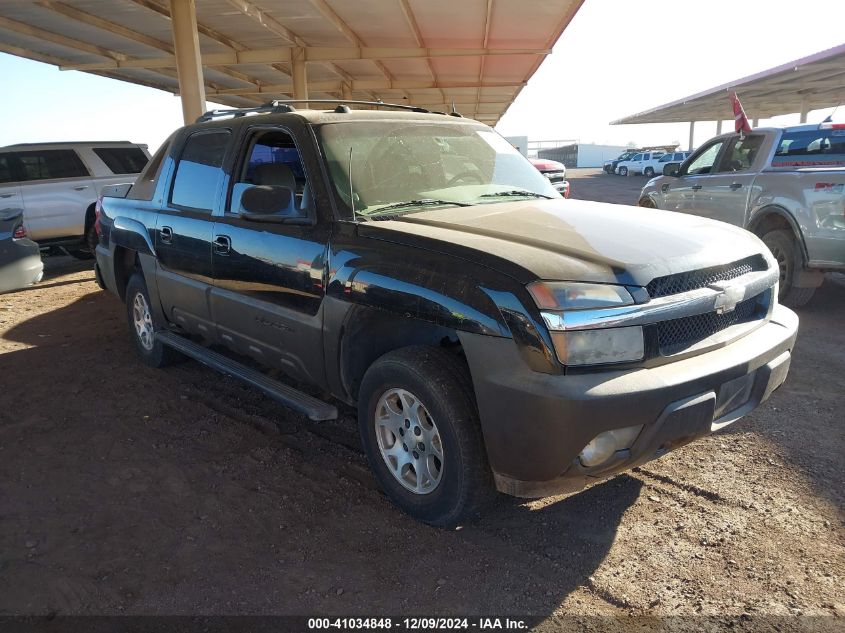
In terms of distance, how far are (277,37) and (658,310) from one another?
46.6 feet

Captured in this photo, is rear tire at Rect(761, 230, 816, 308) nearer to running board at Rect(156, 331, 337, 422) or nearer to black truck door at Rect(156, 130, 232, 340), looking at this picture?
running board at Rect(156, 331, 337, 422)

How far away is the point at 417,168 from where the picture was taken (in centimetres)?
366

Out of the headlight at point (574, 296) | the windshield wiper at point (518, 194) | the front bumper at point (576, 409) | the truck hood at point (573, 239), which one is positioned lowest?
the front bumper at point (576, 409)

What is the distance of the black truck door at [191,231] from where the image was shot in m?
4.13

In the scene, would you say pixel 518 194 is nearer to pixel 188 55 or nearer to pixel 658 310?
pixel 658 310

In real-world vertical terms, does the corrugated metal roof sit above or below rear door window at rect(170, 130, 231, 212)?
above

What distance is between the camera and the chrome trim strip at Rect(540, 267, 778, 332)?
7.81ft

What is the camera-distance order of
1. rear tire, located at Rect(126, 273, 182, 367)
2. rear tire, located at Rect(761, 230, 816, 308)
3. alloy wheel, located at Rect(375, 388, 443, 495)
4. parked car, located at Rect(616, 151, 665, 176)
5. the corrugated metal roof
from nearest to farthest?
alloy wheel, located at Rect(375, 388, 443, 495) → rear tire, located at Rect(126, 273, 182, 367) → rear tire, located at Rect(761, 230, 816, 308) → the corrugated metal roof → parked car, located at Rect(616, 151, 665, 176)

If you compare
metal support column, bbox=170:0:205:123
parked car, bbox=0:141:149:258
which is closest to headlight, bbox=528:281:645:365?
parked car, bbox=0:141:149:258

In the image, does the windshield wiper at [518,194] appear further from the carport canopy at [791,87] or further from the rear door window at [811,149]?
the carport canopy at [791,87]

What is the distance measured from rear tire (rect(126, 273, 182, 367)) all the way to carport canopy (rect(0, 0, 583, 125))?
7.76m

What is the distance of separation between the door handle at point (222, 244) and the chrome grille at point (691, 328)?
8.48ft

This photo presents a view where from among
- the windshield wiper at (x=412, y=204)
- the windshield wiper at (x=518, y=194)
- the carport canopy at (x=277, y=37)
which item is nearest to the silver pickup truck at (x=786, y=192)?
the windshield wiper at (x=518, y=194)

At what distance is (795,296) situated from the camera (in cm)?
654
